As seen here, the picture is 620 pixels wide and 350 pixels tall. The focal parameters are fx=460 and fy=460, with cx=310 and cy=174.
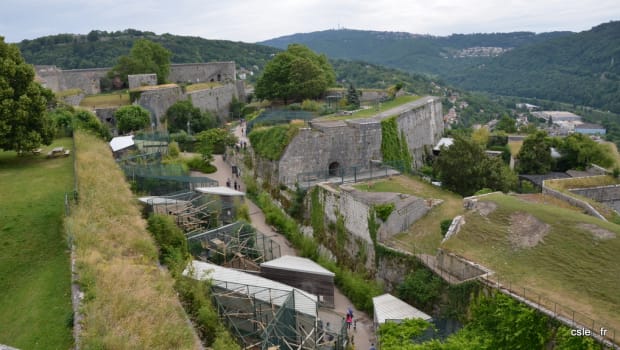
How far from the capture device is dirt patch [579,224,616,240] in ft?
41.7

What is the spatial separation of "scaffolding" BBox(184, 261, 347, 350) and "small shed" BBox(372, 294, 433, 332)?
132cm

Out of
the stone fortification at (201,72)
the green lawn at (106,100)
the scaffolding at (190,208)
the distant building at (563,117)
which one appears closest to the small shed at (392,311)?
the scaffolding at (190,208)

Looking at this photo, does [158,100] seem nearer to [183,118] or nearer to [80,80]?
[183,118]

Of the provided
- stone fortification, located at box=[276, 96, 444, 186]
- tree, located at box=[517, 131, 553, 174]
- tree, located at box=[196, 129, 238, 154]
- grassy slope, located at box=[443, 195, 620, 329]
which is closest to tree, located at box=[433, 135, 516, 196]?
stone fortification, located at box=[276, 96, 444, 186]

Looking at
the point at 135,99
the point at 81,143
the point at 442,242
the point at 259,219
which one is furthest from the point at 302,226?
the point at 135,99

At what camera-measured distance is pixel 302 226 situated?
21.9 m

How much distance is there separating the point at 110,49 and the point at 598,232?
76003 mm

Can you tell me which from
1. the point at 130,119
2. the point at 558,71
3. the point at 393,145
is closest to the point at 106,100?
the point at 130,119

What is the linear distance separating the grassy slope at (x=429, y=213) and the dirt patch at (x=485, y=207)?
124cm

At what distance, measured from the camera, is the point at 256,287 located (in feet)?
44.5

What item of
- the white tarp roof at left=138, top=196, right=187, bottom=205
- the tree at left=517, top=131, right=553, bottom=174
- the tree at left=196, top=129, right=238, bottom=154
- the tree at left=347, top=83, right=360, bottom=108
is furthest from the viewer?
the tree at left=347, top=83, right=360, bottom=108

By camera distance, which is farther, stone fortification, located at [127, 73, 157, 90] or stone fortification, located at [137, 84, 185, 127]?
stone fortification, located at [127, 73, 157, 90]

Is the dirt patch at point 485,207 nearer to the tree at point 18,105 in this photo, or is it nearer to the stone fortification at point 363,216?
the stone fortification at point 363,216

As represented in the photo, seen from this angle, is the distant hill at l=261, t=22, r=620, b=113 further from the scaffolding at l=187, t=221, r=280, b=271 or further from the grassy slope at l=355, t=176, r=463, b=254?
the scaffolding at l=187, t=221, r=280, b=271
